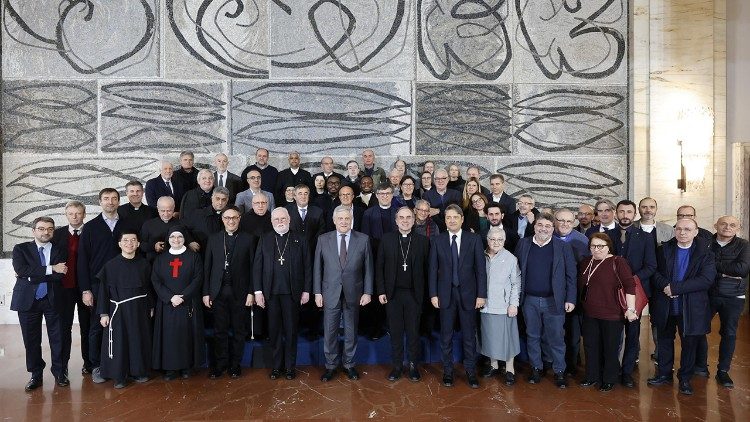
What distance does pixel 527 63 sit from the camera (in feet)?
26.2

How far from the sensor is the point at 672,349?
4.75 m

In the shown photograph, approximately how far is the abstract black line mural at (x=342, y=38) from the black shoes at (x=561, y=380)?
4.90 meters

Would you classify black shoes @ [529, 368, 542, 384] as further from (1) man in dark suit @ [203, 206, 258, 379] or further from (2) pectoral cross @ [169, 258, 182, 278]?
(2) pectoral cross @ [169, 258, 182, 278]

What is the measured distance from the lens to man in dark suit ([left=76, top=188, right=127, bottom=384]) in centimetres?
489

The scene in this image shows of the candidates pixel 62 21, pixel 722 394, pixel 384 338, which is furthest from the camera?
pixel 62 21

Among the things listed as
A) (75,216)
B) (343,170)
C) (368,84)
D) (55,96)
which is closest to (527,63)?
(368,84)

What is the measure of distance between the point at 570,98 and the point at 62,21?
24.9ft

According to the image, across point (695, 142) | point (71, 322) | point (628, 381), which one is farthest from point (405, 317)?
point (695, 142)

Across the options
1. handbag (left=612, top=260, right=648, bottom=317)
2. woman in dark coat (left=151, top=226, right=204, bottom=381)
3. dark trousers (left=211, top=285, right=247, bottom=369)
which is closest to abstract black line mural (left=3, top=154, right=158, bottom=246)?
woman in dark coat (left=151, top=226, right=204, bottom=381)

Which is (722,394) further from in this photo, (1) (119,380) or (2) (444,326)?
(1) (119,380)

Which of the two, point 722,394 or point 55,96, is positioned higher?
point 55,96

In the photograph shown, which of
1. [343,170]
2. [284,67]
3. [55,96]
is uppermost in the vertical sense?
[284,67]

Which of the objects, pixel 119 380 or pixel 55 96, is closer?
pixel 119 380

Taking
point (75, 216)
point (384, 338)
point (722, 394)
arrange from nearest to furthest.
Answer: point (722, 394) < point (75, 216) < point (384, 338)
